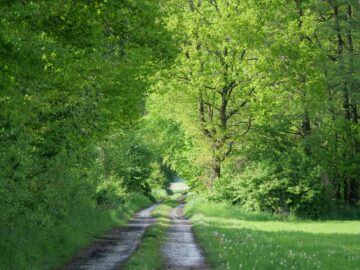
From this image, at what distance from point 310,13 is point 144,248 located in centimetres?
2695

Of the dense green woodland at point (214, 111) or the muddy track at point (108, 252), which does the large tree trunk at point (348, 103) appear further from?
the muddy track at point (108, 252)

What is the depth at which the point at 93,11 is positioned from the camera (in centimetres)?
1573

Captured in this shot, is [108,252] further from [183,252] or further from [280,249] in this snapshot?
[280,249]

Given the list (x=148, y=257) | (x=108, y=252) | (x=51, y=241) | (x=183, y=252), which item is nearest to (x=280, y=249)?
(x=183, y=252)

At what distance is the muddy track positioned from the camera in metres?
18.2

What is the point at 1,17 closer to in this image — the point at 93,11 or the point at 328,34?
the point at 93,11

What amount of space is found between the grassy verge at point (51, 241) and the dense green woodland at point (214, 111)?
93mm

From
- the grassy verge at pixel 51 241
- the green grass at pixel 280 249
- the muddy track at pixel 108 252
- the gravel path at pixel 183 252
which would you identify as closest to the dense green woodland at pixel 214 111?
the grassy verge at pixel 51 241

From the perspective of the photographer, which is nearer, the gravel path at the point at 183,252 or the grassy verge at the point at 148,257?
the grassy verge at the point at 148,257

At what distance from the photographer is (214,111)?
46.9m

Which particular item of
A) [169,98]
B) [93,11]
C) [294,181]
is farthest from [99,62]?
[169,98]

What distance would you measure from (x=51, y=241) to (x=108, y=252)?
230 cm

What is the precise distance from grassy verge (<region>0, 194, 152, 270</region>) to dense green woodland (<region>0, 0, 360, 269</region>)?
9 cm

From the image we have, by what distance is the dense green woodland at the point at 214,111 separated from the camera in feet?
63.3
